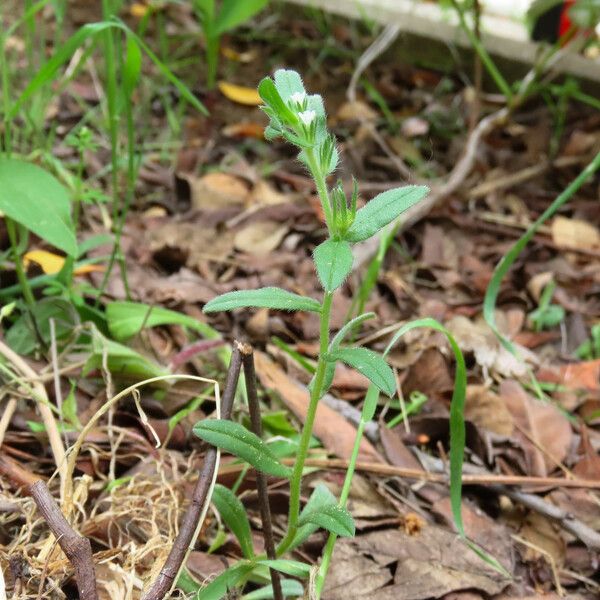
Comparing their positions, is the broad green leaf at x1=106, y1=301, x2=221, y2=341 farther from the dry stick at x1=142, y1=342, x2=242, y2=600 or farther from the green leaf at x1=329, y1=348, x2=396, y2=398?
the green leaf at x1=329, y1=348, x2=396, y2=398

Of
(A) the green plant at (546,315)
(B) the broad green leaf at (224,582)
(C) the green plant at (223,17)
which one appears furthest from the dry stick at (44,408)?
(C) the green plant at (223,17)

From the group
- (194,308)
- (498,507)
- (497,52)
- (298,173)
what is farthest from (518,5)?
(498,507)

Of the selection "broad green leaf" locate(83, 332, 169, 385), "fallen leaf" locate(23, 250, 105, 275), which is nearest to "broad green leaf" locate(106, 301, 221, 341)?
"broad green leaf" locate(83, 332, 169, 385)

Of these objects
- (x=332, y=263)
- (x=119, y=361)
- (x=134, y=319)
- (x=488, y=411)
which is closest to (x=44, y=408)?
(x=119, y=361)

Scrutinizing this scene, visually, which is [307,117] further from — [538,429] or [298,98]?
[538,429]

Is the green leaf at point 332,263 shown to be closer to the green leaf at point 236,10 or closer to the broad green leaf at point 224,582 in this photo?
the broad green leaf at point 224,582
